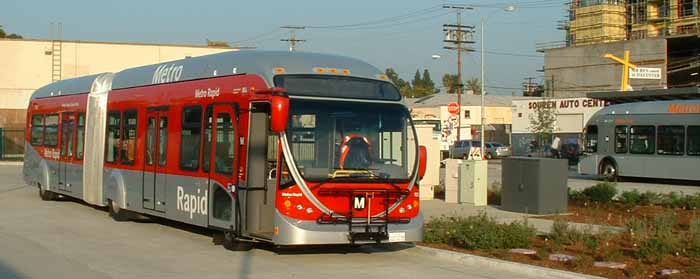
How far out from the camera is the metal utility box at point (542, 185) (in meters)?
19.6

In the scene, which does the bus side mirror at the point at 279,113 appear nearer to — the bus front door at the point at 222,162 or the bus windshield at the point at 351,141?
the bus windshield at the point at 351,141

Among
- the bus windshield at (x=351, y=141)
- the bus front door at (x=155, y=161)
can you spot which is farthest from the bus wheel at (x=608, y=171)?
the bus windshield at (x=351, y=141)

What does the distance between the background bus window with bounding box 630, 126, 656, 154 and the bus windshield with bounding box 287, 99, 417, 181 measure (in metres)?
23.2

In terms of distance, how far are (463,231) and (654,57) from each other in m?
69.8

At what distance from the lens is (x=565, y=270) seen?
11562 millimetres

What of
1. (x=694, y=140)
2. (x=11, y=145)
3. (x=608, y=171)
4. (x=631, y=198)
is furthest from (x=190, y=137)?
(x=11, y=145)

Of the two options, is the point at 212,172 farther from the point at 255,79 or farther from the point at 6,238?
the point at 6,238

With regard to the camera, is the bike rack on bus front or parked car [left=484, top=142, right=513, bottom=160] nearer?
the bike rack on bus front

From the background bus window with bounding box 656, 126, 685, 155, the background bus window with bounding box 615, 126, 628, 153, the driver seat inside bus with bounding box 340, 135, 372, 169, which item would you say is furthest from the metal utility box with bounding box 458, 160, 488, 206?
the background bus window with bounding box 615, 126, 628, 153

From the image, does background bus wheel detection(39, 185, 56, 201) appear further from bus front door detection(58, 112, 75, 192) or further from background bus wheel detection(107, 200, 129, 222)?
background bus wheel detection(107, 200, 129, 222)

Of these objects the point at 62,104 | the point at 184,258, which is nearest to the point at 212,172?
the point at 184,258

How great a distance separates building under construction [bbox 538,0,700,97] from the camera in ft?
258

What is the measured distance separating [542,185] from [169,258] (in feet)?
31.1

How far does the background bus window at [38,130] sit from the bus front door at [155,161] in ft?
26.6
